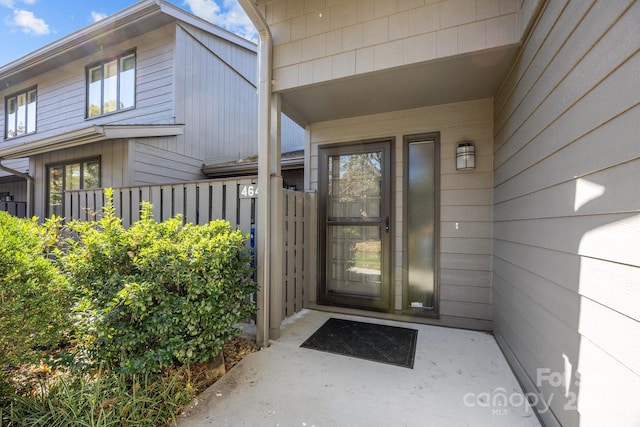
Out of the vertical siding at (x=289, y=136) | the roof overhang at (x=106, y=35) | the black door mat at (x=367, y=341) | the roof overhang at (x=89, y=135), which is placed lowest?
the black door mat at (x=367, y=341)

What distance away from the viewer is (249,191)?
303 centimetres

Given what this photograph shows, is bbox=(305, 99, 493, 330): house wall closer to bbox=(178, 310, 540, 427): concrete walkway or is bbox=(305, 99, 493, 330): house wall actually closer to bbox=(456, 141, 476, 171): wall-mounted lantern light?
bbox=(456, 141, 476, 171): wall-mounted lantern light

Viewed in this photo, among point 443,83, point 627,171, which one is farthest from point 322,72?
point 627,171

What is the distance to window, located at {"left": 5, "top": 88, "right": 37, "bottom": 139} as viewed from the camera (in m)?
7.37

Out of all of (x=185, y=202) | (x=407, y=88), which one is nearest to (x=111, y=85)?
(x=185, y=202)

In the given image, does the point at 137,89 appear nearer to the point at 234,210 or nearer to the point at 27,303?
the point at 234,210

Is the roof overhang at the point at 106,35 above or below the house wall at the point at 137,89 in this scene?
above

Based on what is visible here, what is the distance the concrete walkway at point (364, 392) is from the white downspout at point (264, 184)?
12.6 inches

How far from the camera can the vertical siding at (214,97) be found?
5781 mm

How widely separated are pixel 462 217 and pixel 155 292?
3.12 metres

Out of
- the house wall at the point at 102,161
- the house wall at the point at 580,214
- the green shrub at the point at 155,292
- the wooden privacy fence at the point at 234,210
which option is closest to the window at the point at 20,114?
A: the house wall at the point at 102,161

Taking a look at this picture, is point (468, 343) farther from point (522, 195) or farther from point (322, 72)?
point (322, 72)

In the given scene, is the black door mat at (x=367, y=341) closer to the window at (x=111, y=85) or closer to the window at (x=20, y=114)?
the window at (x=111, y=85)

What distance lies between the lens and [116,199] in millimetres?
3943
